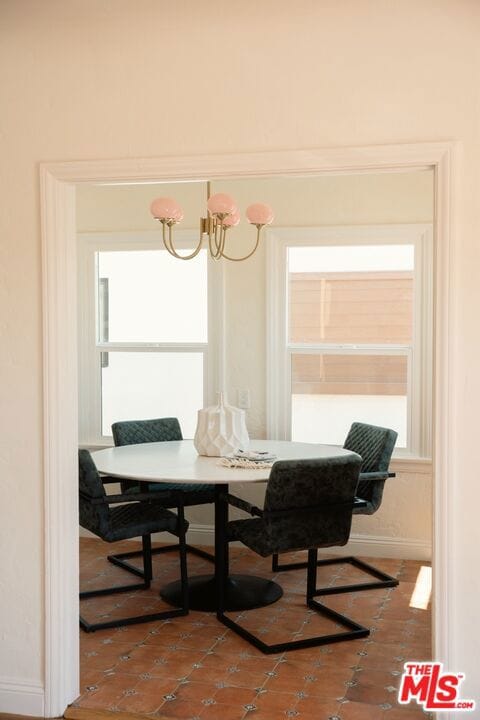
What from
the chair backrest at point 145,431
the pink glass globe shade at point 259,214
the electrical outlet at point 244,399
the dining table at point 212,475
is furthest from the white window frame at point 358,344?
the pink glass globe shade at point 259,214

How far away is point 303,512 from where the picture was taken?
394 cm

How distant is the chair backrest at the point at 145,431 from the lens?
5.28m

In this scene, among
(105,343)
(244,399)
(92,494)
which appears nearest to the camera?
(92,494)

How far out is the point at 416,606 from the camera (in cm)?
450

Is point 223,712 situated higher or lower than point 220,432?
lower

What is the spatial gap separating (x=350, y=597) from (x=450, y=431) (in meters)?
2.03

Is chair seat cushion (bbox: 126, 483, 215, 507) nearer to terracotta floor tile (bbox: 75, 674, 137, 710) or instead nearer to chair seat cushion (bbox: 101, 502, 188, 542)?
chair seat cushion (bbox: 101, 502, 188, 542)

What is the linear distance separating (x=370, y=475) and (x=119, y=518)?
4.45 feet

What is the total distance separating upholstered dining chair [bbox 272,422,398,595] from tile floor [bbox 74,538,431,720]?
0.10 metres

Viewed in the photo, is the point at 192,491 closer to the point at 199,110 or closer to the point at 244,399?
the point at 244,399

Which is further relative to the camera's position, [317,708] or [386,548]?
[386,548]

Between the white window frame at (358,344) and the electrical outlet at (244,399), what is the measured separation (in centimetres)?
14

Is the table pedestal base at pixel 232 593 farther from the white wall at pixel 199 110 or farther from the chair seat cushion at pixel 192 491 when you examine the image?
the white wall at pixel 199 110

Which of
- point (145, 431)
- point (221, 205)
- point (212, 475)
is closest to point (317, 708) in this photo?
point (212, 475)
